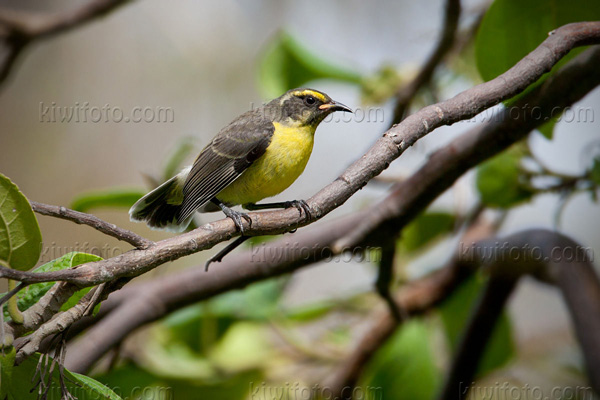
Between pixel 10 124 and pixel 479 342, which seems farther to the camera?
pixel 10 124

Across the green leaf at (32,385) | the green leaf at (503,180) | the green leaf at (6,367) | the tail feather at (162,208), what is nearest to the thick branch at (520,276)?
the green leaf at (503,180)

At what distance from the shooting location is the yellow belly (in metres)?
1.90

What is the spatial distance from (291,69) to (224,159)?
828 millimetres

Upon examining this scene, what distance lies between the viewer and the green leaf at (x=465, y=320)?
2.29 m

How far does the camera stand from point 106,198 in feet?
6.36

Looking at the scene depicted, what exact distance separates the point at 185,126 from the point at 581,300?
399cm

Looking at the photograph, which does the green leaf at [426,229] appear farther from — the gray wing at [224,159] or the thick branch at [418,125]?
the thick branch at [418,125]

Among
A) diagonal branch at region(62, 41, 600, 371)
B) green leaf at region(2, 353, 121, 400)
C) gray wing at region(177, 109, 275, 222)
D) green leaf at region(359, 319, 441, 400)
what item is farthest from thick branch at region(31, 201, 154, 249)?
green leaf at region(359, 319, 441, 400)

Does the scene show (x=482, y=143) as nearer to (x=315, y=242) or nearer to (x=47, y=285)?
(x=315, y=242)

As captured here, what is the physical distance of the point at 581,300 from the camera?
5.21 feet

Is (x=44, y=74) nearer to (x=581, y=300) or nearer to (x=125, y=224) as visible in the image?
(x=125, y=224)

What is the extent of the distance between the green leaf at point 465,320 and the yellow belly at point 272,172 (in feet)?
2.97

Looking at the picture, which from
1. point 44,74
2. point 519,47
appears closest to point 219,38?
point 44,74

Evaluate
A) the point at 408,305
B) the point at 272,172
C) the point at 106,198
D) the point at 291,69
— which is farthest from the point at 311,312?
the point at 291,69
